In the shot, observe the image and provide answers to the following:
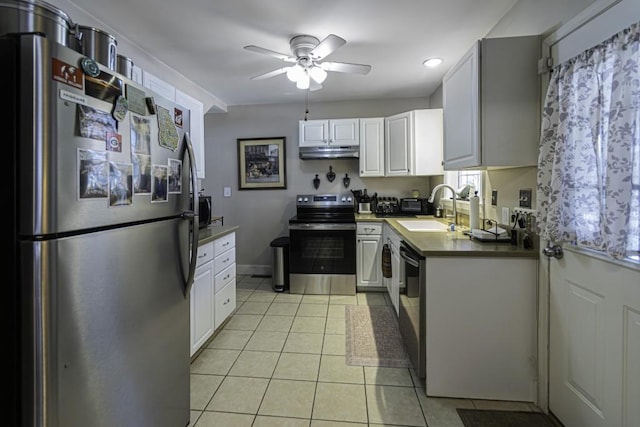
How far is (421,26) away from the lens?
7.56ft

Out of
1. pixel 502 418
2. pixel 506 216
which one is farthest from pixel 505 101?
pixel 502 418

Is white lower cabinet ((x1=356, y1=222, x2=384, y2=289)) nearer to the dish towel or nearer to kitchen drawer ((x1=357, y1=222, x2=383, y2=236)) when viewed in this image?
kitchen drawer ((x1=357, y1=222, x2=383, y2=236))

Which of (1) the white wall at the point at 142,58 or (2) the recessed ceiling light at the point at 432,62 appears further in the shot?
(2) the recessed ceiling light at the point at 432,62

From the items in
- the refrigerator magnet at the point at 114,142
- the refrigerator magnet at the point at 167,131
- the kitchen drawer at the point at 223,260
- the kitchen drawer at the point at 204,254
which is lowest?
the kitchen drawer at the point at 223,260

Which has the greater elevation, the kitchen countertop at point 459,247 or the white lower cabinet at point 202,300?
the kitchen countertop at point 459,247

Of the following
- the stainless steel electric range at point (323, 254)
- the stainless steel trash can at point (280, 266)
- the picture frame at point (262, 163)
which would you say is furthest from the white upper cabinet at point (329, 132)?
the stainless steel trash can at point (280, 266)

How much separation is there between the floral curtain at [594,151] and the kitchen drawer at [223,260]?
220 cm

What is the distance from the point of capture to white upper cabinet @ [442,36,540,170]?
1.76 m

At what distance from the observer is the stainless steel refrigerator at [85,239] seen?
2.80ft

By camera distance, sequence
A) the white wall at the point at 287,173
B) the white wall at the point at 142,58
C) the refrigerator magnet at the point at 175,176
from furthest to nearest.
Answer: the white wall at the point at 287,173
the white wall at the point at 142,58
the refrigerator magnet at the point at 175,176

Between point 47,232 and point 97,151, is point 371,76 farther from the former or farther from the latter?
point 47,232

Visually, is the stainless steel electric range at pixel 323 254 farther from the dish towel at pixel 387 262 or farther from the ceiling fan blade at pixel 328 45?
the ceiling fan blade at pixel 328 45

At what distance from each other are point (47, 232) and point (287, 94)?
3.44 meters

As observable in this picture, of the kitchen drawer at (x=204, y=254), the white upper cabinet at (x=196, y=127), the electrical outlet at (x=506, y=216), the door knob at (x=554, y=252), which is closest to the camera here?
the door knob at (x=554, y=252)
